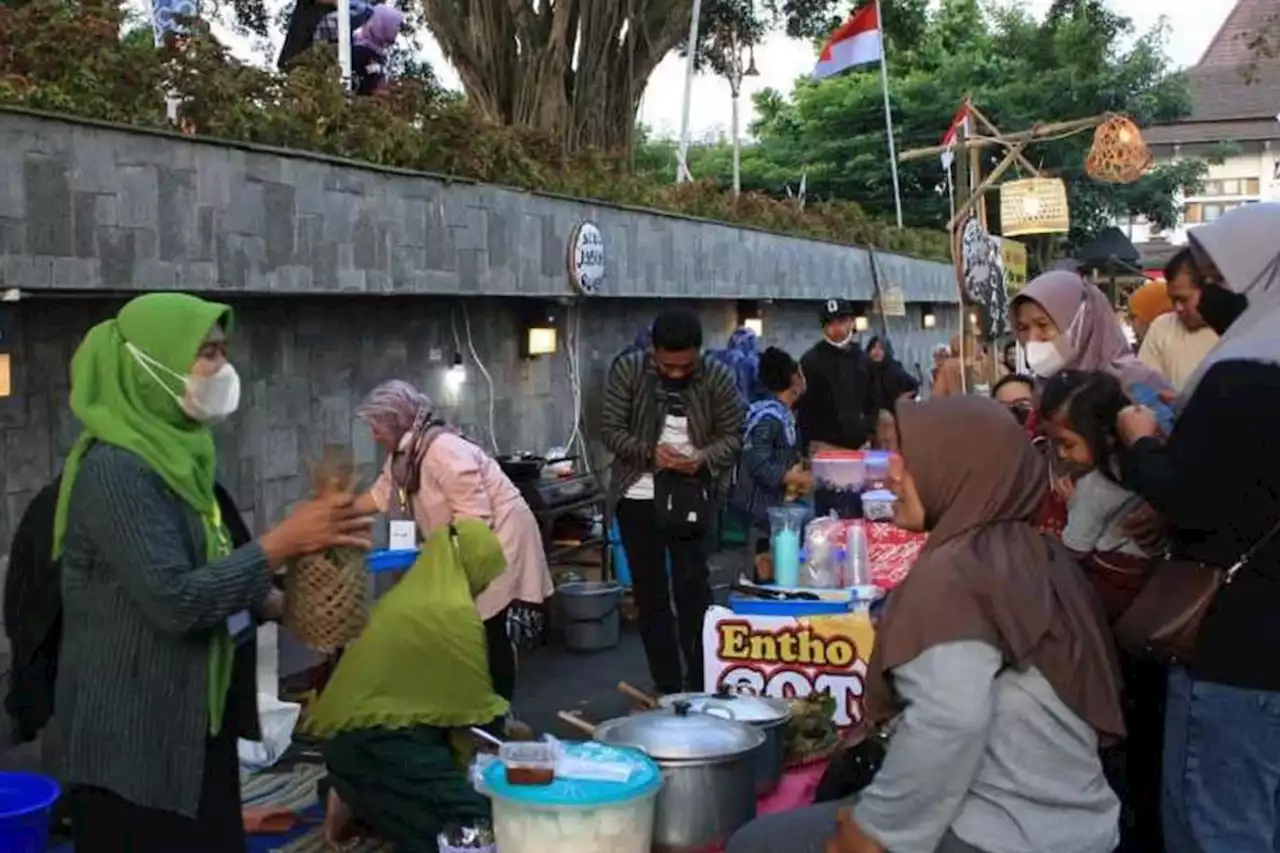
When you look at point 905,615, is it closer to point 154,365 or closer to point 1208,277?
point 1208,277

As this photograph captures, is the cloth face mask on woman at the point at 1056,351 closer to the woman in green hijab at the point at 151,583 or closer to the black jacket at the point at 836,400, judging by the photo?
the woman in green hijab at the point at 151,583

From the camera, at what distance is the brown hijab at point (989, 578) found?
276 centimetres

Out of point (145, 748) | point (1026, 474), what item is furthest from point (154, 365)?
point (1026, 474)

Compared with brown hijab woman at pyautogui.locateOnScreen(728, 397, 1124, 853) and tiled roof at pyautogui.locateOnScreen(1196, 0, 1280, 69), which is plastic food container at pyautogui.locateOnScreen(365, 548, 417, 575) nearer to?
brown hijab woman at pyautogui.locateOnScreen(728, 397, 1124, 853)

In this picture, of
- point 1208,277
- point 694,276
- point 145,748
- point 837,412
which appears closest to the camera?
point 145,748

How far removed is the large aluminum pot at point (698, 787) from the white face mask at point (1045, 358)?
1.64m

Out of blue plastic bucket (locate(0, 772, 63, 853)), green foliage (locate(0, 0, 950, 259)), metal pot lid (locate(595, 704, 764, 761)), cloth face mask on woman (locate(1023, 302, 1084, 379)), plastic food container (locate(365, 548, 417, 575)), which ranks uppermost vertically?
green foliage (locate(0, 0, 950, 259))

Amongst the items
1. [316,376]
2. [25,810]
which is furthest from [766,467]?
[25,810]

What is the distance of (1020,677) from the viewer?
2787mm

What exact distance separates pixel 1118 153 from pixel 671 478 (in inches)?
322

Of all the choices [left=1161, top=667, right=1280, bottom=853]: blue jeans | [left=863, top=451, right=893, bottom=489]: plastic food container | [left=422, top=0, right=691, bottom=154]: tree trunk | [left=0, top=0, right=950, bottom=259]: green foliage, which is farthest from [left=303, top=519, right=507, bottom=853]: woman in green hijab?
[left=422, top=0, right=691, bottom=154]: tree trunk

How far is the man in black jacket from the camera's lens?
9938 mm

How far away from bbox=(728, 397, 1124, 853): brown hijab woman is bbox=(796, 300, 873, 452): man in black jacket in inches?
272

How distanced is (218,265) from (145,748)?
3.67 meters
